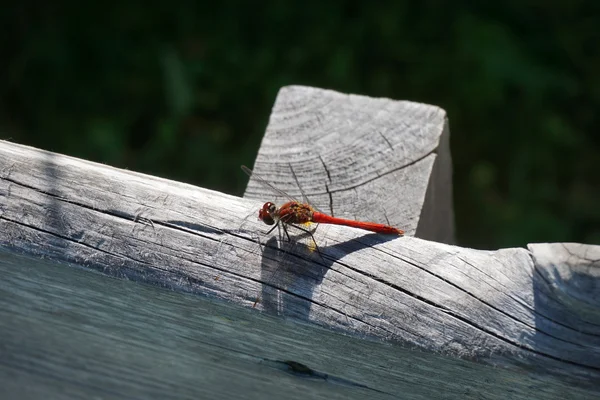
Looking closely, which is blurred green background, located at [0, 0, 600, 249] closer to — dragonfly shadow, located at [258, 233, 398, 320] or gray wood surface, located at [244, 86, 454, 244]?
gray wood surface, located at [244, 86, 454, 244]

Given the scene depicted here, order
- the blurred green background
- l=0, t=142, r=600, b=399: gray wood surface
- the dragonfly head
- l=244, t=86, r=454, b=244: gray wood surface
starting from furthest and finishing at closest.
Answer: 1. the blurred green background
2. l=244, t=86, r=454, b=244: gray wood surface
3. the dragonfly head
4. l=0, t=142, r=600, b=399: gray wood surface

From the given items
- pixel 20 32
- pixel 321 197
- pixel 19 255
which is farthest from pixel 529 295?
pixel 20 32

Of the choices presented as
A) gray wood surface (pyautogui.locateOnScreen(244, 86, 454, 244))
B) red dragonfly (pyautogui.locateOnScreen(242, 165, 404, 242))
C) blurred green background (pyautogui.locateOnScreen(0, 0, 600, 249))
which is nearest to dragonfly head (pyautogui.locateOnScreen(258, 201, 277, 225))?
red dragonfly (pyautogui.locateOnScreen(242, 165, 404, 242))

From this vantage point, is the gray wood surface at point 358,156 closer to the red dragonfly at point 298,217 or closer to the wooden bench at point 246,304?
the red dragonfly at point 298,217

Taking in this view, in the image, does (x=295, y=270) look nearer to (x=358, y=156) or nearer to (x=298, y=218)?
(x=298, y=218)

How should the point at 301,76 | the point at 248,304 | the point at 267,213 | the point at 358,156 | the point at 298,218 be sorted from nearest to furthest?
1. the point at 248,304
2. the point at 267,213
3. the point at 298,218
4. the point at 358,156
5. the point at 301,76

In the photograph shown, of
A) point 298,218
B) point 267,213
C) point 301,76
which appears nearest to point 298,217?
point 298,218

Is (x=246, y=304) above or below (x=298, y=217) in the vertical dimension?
below
